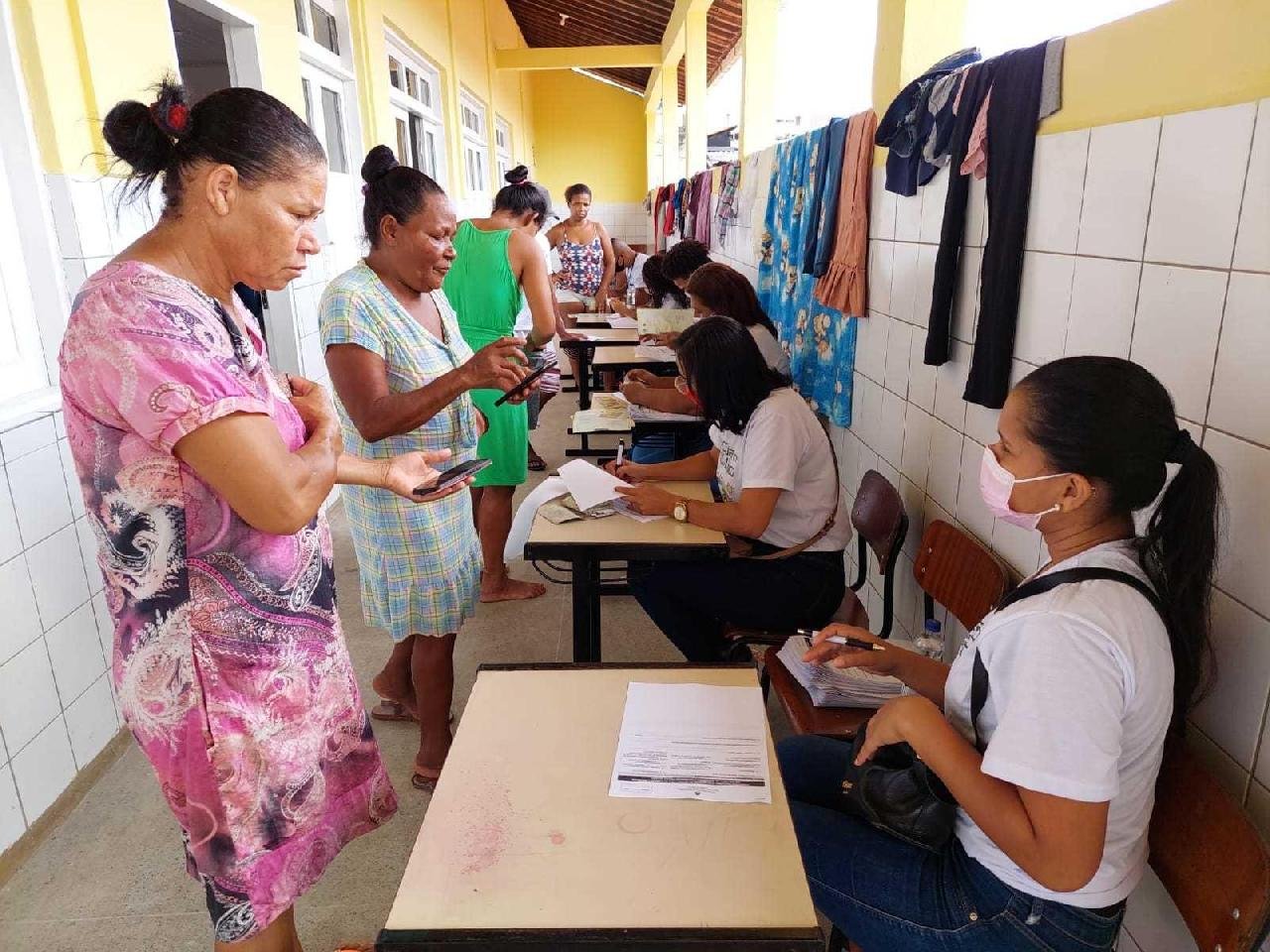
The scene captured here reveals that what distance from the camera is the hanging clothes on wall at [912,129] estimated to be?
1960 mm

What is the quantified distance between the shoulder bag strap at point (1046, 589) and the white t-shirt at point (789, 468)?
1009 mm

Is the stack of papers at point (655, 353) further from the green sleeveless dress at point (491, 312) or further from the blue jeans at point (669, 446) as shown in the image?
the green sleeveless dress at point (491, 312)

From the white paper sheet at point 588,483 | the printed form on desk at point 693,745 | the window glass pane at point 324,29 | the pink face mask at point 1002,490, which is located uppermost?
the window glass pane at point 324,29

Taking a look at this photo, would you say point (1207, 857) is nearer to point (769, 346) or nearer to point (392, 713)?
point (392, 713)

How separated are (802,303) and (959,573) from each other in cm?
195

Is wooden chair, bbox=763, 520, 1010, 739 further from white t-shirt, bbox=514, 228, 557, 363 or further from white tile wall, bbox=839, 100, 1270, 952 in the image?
white t-shirt, bbox=514, 228, 557, 363

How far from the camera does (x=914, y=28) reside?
7.43ft

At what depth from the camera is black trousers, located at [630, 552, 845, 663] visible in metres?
2.12

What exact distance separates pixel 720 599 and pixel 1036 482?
1158mm

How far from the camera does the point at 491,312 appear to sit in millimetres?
3104

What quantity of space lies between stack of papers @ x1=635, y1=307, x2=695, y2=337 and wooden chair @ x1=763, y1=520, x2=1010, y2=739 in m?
2.86

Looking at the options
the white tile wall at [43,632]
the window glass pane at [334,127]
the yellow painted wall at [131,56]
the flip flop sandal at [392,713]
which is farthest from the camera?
the window glass pane at [334,127]

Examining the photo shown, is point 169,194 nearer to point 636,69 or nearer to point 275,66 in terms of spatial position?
point 275,66

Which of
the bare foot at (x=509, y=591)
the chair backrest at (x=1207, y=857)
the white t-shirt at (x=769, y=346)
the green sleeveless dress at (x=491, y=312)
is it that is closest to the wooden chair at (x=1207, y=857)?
the chair backrest at (x=1207, y=857)
